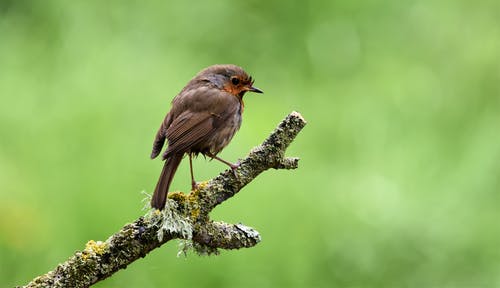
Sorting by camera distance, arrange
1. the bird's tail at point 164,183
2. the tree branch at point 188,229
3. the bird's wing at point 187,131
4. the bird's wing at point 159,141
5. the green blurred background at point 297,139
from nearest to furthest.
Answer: the tree branch at point 188,229 < the bird's tail at point 164,183 < the bird's wing at point 187,131 < the bird's wing at point 159,141 < the green blurred background at point 297,139

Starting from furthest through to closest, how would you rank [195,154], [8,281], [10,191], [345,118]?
[345,118], [10,191], [8,281], [195,154]

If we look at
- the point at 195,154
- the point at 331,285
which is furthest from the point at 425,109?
the point at 195,154

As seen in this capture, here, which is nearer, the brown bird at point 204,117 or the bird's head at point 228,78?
the brown bird at point 204,117

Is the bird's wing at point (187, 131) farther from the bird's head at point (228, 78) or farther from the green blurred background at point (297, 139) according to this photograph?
the green blurred background at point (297, 139)

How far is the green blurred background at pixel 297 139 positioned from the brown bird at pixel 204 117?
2030 mm

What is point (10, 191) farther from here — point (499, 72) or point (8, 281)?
point (499, 72)

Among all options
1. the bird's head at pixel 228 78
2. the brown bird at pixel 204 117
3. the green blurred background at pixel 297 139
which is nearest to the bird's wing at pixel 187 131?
the brown bird at pixel 204 117

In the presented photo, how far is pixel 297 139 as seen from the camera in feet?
24.6

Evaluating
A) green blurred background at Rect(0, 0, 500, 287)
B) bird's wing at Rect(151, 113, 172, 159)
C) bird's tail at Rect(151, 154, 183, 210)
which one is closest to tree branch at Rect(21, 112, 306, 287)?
bird's tail at Rect(151, 154, 183, 210)

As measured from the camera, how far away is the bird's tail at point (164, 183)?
3039mm

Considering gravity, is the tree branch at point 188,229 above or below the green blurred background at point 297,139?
below

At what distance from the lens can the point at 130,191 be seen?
6.23 metres

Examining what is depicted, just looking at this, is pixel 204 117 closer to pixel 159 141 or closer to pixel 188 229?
pixel 159 141

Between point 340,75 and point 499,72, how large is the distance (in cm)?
134
